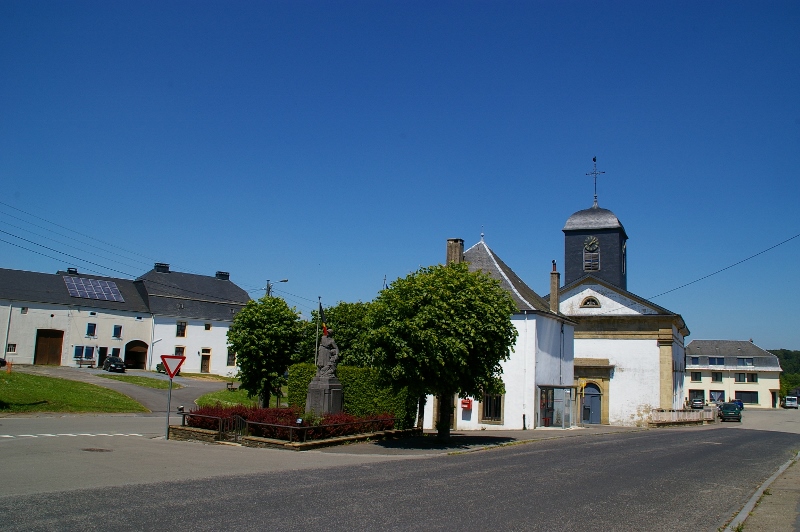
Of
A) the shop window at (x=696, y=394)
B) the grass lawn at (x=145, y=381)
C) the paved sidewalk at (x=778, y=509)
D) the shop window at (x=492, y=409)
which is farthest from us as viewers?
the shop window at (x=696, y=394)

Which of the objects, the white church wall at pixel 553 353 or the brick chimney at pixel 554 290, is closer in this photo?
the white church wall at pixel 553 353

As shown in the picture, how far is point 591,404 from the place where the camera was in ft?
137

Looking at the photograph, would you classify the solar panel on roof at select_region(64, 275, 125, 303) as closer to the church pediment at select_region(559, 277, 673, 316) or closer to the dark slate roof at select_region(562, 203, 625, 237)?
the church pediment at select_region(559, 277, 673, 316)

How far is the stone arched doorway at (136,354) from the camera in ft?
188

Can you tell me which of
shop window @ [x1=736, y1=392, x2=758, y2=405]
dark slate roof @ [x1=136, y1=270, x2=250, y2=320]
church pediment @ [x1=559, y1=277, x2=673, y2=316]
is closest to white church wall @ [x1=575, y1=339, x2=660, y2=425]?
church pediment @ [x1=559, y1=277, x2=673, y2=316]

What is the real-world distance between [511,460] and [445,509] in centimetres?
742

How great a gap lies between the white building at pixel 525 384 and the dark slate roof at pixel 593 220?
1392 cm

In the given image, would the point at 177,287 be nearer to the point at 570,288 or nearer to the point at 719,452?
the point at 570,288

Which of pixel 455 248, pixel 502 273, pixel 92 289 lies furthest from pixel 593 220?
pixel 92 289

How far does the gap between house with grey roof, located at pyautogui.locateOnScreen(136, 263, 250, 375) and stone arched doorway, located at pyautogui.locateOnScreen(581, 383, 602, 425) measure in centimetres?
3136

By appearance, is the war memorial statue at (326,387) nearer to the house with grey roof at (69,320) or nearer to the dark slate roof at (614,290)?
the dark slate roof at (614,290)

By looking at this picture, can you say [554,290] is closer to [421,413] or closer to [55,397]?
[421,413]

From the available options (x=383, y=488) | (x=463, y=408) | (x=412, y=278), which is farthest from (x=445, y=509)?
(x=463, y=408)

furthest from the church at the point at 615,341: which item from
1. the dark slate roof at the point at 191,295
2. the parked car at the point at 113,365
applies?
the dark slate roof at the point at 191,295
